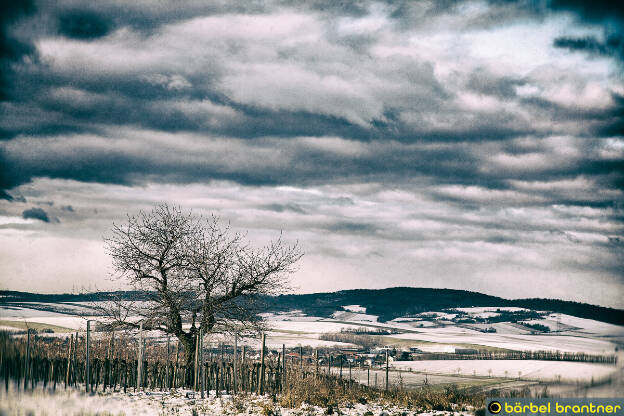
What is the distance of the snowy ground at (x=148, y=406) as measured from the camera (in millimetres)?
18625

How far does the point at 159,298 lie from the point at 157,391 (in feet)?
16.7

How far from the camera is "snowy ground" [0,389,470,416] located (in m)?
18.6

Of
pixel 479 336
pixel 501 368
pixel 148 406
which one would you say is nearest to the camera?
pixel 148 406

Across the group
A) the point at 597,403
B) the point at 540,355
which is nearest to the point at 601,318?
the point at 597,403

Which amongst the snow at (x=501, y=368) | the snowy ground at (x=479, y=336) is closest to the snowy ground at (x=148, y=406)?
the snowy ground at (x=479, y=336)

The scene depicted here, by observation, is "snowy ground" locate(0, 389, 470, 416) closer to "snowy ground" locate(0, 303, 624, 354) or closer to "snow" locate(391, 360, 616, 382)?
"snowy ground" locate(0, 303, 624, 354)

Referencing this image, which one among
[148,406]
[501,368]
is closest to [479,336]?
[501,368]

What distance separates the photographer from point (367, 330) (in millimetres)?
187375

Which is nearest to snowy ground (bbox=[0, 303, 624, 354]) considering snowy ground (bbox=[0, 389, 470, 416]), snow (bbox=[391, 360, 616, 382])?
snow (bbox=[391, 360, 616, 382])

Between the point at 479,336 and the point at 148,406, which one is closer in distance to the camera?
the point at 148,406

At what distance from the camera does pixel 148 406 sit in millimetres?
22938

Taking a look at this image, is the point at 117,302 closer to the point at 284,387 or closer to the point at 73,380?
the point at 73,380

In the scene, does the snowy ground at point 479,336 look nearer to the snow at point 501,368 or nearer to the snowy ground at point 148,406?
the snow at point 501,368

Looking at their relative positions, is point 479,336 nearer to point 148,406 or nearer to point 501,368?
point 501,368
